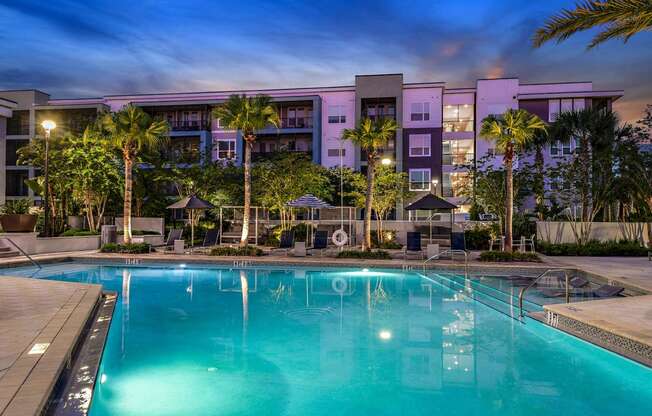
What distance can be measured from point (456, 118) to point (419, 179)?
21.7 feet

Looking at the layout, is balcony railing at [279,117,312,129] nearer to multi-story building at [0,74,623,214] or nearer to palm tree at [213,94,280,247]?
multi-story building at [0,74,623,214]

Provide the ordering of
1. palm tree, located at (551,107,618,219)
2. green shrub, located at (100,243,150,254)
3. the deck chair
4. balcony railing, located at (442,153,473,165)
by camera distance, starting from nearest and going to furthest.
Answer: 1. green shrub, located at (100,243,150,254)
2. the deck chair
3. palm tree, located at (551,107,618,219)
4. balcony railing, located at (442,153,473,165)

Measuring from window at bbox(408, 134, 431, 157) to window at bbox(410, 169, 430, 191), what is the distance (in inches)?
50.0

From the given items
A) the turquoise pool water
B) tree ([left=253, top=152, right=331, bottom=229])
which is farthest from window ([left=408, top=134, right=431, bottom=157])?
the turquoise pool water

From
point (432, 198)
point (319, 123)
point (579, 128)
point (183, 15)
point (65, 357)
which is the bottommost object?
point (65, 357)

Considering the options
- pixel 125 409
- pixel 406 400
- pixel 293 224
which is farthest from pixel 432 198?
pixel 125 409

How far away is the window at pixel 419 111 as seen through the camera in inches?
1320

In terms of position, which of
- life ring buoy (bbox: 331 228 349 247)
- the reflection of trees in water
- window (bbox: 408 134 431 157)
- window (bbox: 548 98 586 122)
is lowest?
the reflection of trees in water

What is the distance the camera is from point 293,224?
78.3ft

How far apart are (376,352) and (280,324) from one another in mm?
2273

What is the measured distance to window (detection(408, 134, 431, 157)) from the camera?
3325cm

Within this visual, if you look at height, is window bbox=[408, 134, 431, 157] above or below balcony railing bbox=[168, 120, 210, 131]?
below

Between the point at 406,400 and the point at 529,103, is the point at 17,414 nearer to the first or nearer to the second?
the point at 406,400

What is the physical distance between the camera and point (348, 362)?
644 cm
